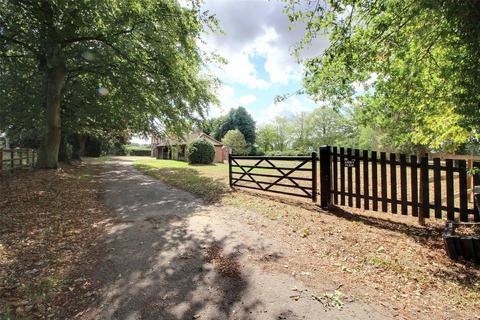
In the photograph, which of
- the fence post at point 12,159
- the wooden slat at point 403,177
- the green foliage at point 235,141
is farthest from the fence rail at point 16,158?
the green foliage at point 235,141

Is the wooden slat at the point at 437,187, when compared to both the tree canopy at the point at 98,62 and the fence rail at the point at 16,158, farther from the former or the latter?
the fence rail at the point at 16,158

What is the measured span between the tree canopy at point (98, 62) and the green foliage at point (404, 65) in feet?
22.1

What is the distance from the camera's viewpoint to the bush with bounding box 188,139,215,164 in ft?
91.9

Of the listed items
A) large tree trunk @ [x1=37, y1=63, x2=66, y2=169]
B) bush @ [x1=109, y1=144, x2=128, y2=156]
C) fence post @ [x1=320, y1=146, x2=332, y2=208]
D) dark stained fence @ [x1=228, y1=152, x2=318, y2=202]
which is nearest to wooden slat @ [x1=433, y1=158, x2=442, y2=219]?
fence post @ [x1=320, y1=146, x2=332, y2=208]

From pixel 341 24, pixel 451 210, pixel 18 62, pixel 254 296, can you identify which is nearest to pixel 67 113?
pixel 18 62

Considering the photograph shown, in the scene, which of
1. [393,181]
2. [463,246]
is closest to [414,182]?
[393,181]

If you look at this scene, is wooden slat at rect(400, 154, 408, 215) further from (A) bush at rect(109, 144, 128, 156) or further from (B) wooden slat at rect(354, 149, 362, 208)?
(A) bush at rect(109, 144, 128, 156)

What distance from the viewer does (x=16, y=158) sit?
14453 millimetres

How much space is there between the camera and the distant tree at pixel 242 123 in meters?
59.0

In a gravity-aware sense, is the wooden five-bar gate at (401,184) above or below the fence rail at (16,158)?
below

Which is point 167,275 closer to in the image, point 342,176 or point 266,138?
point 342,176

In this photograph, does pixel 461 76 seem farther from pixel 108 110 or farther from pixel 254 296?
pixel 108 110

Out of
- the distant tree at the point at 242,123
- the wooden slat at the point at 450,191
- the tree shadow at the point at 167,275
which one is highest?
the distant tree at the point at 242,123

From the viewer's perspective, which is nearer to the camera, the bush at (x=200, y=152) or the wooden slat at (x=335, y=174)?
the wooden slat at (x=335, y=174)
